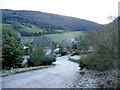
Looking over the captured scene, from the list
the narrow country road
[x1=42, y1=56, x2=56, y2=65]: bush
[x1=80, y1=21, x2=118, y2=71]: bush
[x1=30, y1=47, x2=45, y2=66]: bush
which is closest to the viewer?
[x1=80, y1=21, x2=118, y2=71]: bush

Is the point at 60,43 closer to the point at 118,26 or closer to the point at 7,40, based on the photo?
the point at 7,40

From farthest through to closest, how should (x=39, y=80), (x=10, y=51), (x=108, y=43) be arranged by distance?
(x=10, y=51) < (x=39, y=80) < (x=108, y=43)

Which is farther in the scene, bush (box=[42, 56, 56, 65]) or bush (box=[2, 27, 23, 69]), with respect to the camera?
bush (box=[42, 56, 56, 65])

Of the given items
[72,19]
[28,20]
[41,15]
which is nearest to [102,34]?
[72,19]

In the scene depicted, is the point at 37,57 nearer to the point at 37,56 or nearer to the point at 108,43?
the point at 37,56

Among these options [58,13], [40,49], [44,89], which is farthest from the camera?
[58,13]

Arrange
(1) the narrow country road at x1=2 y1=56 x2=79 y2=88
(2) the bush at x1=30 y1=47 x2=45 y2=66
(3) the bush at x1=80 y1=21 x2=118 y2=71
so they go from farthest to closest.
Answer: (2) the bush at x1=30 y1=47 x2=45 y2=66 → (1) the narrow country road at x1=2 y1=56 x2=79 y2=88 → (3) the bush at x1=80 y1=21 x2=118 y2=71

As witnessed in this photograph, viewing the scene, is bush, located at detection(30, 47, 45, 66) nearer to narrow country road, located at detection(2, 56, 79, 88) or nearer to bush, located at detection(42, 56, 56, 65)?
bush, located at detection(42, 56, 56, 65)

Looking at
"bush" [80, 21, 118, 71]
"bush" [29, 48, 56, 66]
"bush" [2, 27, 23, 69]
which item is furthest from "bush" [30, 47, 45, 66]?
"bush" [80, 21, 118, 71]

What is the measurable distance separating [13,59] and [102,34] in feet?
24.4

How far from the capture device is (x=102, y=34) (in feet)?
14.6

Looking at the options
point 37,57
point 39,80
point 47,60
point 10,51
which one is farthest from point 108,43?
point 47,60

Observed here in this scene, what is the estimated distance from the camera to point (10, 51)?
943 centimetres

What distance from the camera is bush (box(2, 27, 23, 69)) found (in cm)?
923
